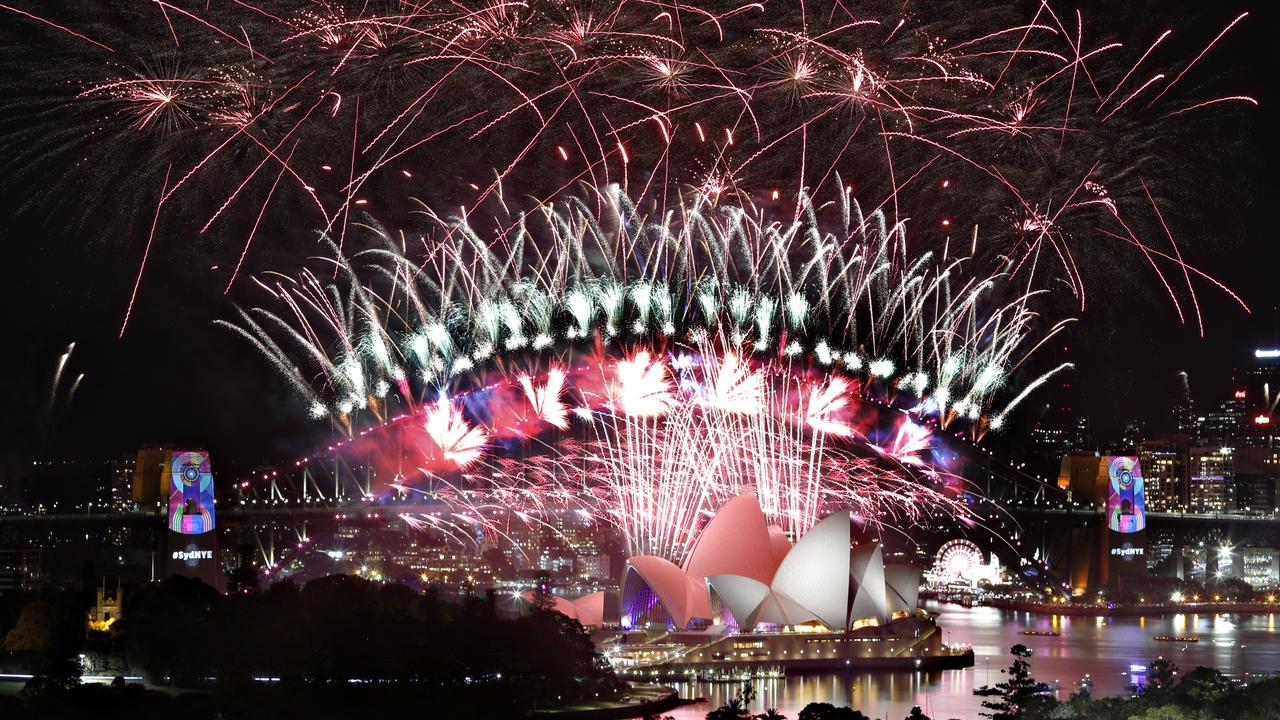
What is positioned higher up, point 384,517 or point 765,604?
point 384,517

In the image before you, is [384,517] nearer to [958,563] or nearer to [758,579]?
[758,579]

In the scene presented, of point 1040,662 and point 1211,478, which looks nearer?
point 1040,662

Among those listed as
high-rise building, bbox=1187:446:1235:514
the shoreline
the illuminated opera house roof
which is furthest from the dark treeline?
high-rise building, bbox=1187:446:1235:514

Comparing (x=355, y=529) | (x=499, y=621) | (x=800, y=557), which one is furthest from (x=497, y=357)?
(x=355, y=529)

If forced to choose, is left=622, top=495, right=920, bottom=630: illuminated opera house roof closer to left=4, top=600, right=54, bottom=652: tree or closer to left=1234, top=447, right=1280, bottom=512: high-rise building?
left=4, top=600, right=54, bottom=652: tree

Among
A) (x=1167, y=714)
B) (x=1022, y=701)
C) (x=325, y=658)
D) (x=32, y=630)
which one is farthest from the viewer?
(x=32, y=630)

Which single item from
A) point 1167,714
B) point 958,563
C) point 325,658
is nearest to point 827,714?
point 1167,714

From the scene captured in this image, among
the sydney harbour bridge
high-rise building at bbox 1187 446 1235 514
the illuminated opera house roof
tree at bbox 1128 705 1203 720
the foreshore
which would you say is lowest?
the foreshore
